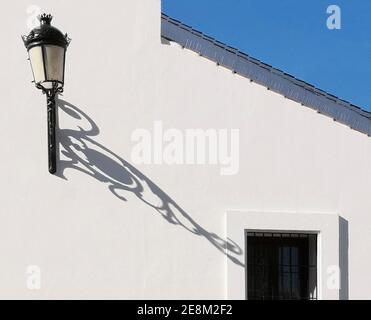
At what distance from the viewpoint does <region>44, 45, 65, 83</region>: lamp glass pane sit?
8.47 metres

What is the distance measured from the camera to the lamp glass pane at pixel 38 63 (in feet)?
27.8

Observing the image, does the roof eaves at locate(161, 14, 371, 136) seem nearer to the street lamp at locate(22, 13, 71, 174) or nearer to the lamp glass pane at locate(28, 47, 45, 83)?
the street lamp at locate(22, 13, 71, 174)

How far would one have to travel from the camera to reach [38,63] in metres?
8.49

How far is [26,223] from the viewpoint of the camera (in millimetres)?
8922

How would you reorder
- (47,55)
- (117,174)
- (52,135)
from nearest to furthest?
1. (47,55)
2. (52,135)
3. (117,174)

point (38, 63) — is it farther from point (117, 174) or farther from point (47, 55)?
point (117, 174)

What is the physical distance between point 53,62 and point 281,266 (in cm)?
303

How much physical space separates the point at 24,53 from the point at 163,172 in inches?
69.9

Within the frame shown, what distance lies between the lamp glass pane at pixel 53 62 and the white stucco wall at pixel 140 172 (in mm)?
581

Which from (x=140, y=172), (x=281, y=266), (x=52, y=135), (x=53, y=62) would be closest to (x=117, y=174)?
(x=140, y=172)

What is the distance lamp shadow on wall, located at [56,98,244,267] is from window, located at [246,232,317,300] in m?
0.35
